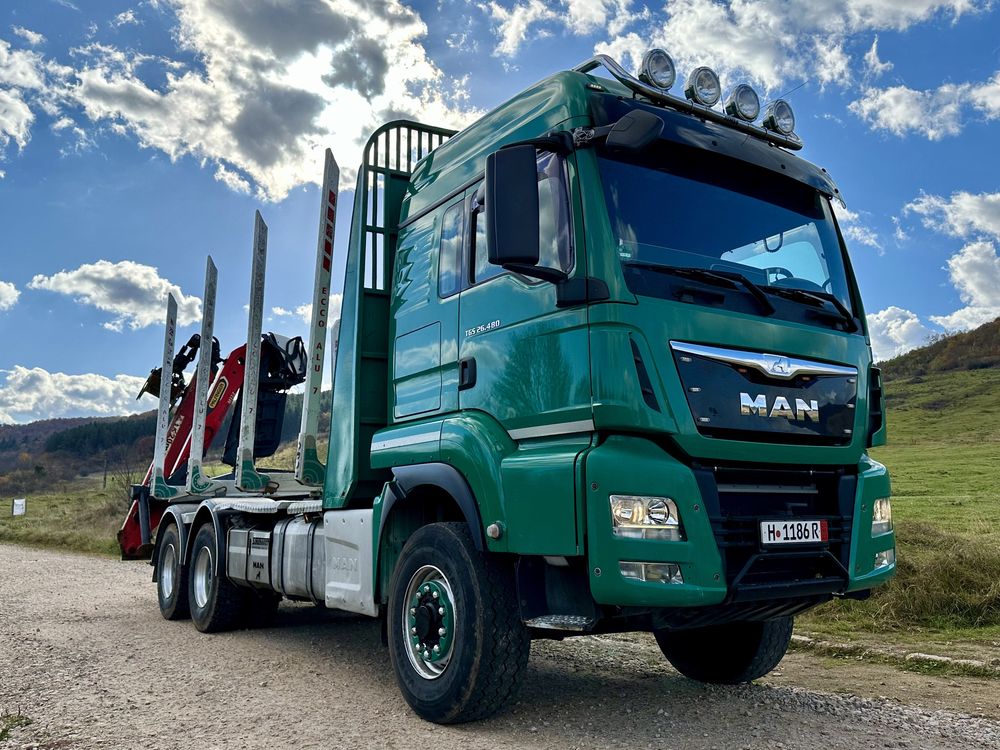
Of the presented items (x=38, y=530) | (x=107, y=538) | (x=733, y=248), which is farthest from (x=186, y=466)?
(x=38, y=530)

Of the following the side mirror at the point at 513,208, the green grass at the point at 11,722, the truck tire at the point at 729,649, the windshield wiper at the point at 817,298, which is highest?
the side mirror at the point at 513,208

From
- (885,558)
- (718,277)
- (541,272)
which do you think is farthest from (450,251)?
(885,558)

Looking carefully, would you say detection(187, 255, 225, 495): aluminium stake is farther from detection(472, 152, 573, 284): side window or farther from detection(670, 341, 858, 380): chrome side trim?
detection(670, 341, 858, 380): chrome side trim

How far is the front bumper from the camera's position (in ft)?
13.0

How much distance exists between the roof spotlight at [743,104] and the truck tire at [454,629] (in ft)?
9.86

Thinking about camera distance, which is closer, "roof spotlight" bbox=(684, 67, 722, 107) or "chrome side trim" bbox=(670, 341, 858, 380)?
"chrome side trim" bbox=(670, 341, 858, 380)

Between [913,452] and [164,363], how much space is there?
48.3 meters

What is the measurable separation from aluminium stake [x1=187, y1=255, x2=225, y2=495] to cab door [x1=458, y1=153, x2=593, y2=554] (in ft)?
16.6

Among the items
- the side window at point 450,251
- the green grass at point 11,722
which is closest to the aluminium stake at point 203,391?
the green grass at point 11,722

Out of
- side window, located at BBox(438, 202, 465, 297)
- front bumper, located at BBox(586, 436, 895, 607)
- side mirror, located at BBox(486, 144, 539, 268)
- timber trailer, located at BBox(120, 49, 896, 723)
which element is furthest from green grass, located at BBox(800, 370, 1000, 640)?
side mirror, located at BBox(486, 144, 539, 268)

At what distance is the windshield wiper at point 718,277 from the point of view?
174 inches

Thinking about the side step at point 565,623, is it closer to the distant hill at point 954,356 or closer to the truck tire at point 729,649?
the truck tire at point 729,649

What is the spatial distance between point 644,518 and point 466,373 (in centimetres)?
156

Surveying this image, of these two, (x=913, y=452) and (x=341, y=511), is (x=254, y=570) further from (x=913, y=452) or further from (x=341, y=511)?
(x=913, y=452)
